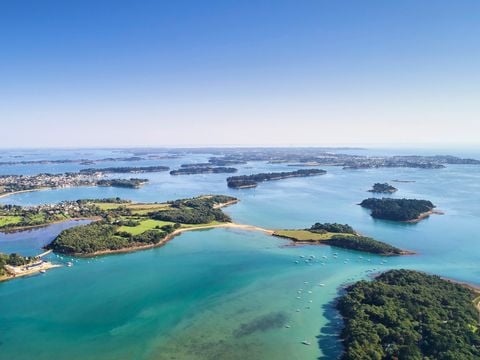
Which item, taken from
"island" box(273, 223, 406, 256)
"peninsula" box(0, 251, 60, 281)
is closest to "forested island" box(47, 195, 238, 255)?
"peninsula" box(0, 251, 60, 281)

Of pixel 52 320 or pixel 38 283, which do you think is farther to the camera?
pixel 38 283

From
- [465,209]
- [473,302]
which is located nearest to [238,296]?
[473,302]

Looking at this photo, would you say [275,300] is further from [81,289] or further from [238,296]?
[81,289]

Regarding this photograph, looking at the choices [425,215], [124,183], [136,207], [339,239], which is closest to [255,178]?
[124,183]

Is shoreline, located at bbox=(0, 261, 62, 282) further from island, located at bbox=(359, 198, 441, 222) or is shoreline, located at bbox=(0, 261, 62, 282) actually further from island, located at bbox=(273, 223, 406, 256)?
island, located at bbox=(359, 198, 441, 222)

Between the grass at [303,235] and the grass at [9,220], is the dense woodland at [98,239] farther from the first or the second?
the grass at [303,235]

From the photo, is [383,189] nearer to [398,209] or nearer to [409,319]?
[398,209]

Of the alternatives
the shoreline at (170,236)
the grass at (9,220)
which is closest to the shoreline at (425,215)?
the shoreline at (170,236)
